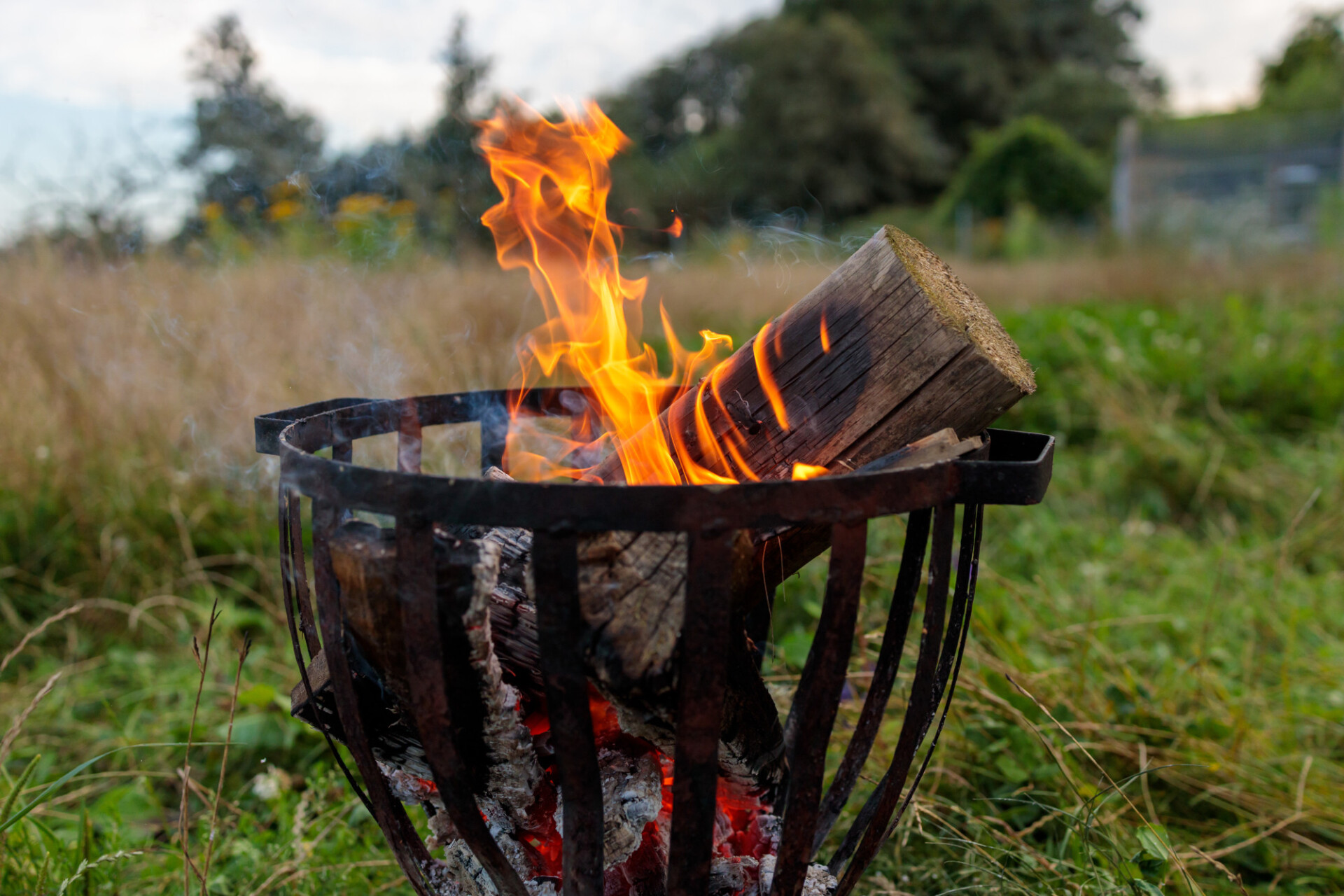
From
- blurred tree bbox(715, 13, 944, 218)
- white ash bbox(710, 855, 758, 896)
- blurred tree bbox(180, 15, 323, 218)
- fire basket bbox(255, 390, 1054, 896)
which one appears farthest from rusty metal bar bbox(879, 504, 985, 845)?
blurred tree bbox(715, 13, 944, 218)

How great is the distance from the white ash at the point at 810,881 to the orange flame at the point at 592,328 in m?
0.59

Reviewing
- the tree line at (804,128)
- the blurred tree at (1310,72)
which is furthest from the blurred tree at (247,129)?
the blurred tree at (1310,72)

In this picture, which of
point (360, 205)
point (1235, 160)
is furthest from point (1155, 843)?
point (1235, 160)

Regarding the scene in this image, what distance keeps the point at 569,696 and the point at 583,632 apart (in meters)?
0.07

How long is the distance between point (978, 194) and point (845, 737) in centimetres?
2225

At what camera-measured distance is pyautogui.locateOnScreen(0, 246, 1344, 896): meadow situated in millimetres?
1587

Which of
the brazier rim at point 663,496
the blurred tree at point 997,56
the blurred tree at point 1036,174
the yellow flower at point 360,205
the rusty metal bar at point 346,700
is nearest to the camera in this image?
the brazier rim at point 663,496

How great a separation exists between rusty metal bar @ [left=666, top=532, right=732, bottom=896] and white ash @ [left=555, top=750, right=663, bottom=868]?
18cm

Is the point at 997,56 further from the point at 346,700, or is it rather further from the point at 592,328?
the point at 346,700

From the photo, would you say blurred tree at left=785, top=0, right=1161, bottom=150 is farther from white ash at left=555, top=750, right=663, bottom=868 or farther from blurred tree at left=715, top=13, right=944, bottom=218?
white ash at left=555, top=750, right=663, bottom=868

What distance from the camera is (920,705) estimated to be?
1.02 m

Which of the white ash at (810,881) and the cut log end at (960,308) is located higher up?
the cut log end at (960,308)

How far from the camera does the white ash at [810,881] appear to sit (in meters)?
1.19

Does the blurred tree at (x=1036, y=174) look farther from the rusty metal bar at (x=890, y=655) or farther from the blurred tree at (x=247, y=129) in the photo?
the rusty metal bar at (x=890, y=655)
